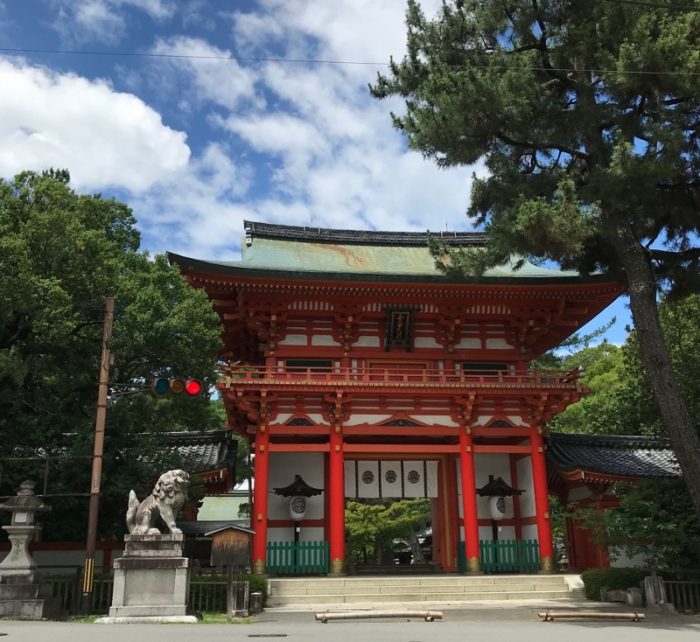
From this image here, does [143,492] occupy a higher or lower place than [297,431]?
lower

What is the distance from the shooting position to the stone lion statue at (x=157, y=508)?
12016mm

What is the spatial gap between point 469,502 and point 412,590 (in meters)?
3.23

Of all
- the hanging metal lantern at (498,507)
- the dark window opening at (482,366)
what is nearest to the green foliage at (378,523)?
the hanging metal lantern at (498,507)

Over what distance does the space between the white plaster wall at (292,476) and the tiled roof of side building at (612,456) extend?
6.97 metres

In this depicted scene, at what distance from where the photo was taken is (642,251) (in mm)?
15133

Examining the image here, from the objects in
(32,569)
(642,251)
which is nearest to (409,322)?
(642,251)

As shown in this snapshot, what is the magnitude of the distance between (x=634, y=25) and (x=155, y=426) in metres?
13.9

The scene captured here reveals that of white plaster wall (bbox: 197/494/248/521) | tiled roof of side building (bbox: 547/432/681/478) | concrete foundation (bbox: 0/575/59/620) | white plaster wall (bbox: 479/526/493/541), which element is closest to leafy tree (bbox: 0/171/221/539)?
concrete foundation (bbox: 0/575/59/620)

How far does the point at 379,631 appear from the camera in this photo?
9.84m

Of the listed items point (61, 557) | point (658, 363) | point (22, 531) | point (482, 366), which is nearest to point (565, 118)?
point (658, 363)

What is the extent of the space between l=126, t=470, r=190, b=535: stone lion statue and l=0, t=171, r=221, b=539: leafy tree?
1.78 m

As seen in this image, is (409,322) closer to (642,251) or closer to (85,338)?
(642,251)

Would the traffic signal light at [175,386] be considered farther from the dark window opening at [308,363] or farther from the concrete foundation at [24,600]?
the dark window opening at [308,363]

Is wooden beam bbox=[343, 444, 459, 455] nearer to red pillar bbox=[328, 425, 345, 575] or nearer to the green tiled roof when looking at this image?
red pillar bbox=[328, 425, 345, 575]
